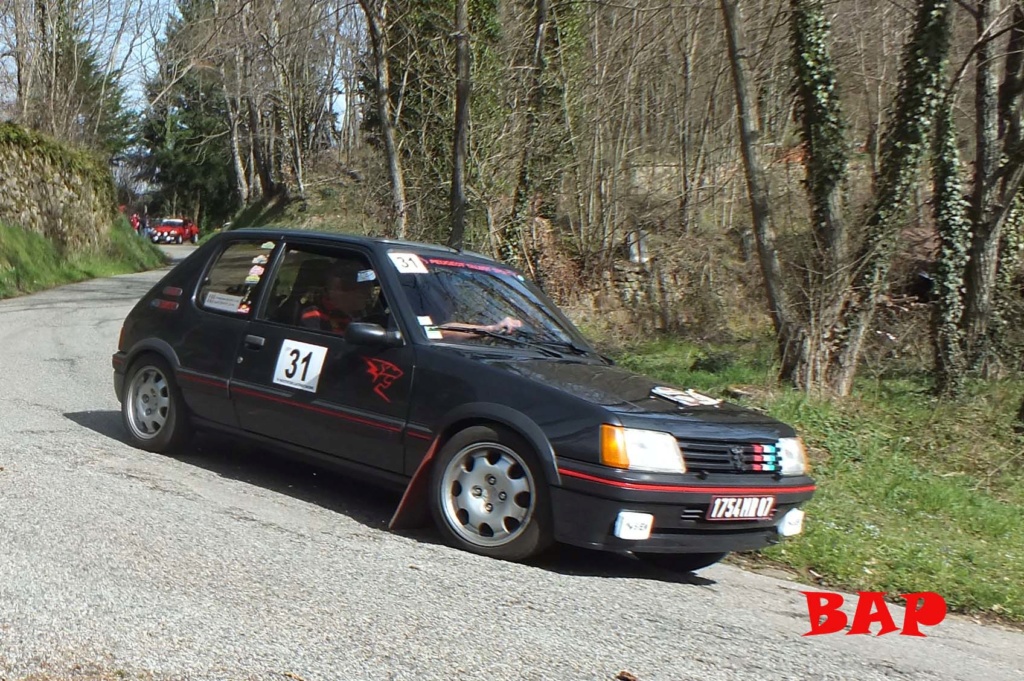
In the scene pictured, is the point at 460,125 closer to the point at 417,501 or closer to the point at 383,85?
the point at 383,85

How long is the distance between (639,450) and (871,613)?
1538 millimetres

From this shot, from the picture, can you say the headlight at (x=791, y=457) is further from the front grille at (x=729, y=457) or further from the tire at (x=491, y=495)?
the tire at (x=491, y=495)

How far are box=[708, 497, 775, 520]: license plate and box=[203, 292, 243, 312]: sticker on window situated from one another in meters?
3.49

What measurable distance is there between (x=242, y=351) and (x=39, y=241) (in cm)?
2114

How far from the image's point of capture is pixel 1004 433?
36.2 feet

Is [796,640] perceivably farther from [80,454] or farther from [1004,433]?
[1004,433]

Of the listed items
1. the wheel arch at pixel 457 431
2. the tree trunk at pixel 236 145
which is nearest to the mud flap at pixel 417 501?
the wheel arch at pixel 457 431

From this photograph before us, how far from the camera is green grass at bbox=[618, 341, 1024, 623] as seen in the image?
6.27m

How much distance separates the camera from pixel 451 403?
576 centimetres

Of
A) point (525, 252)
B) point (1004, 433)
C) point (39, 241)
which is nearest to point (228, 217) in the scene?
point (39, 241)

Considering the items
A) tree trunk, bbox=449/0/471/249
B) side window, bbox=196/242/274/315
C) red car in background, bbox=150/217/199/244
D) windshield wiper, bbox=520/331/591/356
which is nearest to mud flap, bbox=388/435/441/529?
windshield wiper, bbox=520/331/591/356

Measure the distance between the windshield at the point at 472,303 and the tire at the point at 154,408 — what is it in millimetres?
1962

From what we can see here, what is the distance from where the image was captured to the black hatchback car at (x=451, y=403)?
5297mm

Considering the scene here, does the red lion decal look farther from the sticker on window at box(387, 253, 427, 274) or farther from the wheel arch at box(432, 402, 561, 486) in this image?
the sticker on window at box(387, 253, 427, 274)
